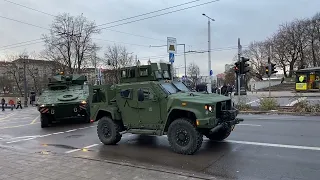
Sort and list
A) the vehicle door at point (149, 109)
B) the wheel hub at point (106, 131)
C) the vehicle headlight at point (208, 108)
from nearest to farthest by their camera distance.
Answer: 1. the vehicle headlight at point (208, 108)
2. the vehicle door at point (149, 109)
3. the wheel hub at point (106, 131)

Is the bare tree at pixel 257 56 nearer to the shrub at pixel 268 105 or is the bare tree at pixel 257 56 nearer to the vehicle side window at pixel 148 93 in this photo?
the shrub at pixel 268 105

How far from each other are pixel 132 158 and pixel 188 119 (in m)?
1.74

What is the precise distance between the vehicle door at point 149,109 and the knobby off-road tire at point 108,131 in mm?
1025

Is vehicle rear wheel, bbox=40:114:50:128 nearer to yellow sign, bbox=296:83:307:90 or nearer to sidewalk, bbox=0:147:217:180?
sidewalk, bbox=0:147:217:180

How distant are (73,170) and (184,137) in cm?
289

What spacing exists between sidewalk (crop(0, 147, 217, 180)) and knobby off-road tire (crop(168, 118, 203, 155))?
1.57 metres

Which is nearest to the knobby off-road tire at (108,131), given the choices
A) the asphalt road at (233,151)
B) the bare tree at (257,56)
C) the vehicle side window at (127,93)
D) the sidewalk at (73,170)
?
the asphalt road at (233,151)

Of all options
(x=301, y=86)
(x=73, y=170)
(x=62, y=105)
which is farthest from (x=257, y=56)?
(x=73, y=170)

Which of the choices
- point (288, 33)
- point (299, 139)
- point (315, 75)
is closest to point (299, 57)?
point (288, 33)

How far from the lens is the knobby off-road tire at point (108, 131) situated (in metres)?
9.56

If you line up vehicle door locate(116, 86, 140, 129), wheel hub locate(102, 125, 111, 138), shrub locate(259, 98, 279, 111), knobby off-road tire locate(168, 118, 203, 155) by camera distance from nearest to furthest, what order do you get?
knobby off-road tire locate(168, 118, 203, 155), vehicle door locate(116, 86, 140, 129), wheel hub locate(102, 125, 111, 138), shrub locate(259, 98, 279, 111)

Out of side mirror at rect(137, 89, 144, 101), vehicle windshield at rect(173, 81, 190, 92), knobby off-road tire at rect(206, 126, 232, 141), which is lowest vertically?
knobby off-road tire at rect(206, 126, 232, 141)

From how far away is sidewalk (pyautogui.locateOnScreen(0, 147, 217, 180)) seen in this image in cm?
580

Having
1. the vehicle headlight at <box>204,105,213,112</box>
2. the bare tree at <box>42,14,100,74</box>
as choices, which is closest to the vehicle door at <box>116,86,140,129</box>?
the vehicle headlight at <box>204,105,213,112</box>
